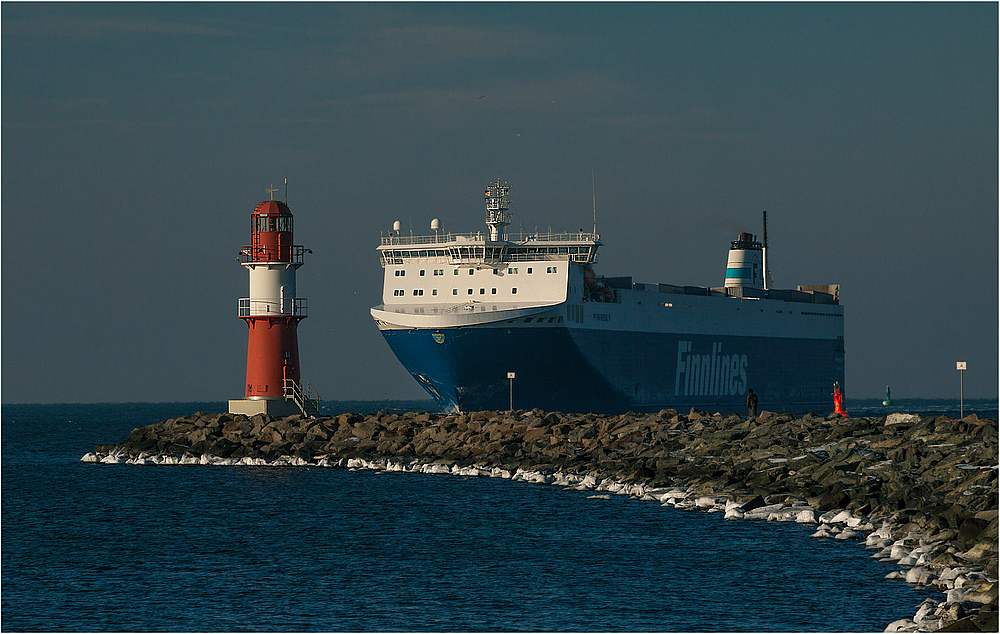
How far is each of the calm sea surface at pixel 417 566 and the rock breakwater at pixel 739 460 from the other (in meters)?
0.84

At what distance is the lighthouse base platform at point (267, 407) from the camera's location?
4116 centimetres

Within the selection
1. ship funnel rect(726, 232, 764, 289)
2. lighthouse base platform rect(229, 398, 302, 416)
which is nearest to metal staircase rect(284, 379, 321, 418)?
lighthouse base platform rect(229, 398, 302, 416)

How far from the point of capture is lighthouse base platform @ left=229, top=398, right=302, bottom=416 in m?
41.2

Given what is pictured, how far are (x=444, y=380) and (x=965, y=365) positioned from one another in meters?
21.0

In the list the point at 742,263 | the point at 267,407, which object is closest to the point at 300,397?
the point at 267,407

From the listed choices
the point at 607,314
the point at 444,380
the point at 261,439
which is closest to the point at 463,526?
the point at 261,439

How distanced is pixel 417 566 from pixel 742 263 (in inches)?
2244

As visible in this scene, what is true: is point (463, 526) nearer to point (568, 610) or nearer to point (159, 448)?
point (568, 610)

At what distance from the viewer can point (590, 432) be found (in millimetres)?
36344

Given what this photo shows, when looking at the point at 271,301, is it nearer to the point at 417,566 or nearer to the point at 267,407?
the point at 267,407

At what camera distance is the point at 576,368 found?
50.6 m

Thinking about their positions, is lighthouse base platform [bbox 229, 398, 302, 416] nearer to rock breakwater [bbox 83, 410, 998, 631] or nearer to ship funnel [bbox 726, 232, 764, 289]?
rock breakwater [bbox 83, 410, 998, 631]

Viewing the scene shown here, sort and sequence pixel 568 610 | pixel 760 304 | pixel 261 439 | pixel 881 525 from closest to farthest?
pixel 568 610
pixel 881 525
pixel 261 439
pixel 760 304

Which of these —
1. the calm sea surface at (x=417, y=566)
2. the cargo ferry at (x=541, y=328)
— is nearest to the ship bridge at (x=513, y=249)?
the cargo ferry at (x=541, y=328)
